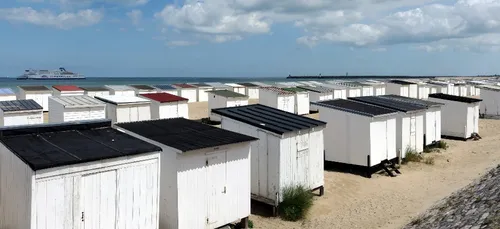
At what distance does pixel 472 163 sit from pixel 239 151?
46.4 ft

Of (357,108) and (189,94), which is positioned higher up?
(189,94)

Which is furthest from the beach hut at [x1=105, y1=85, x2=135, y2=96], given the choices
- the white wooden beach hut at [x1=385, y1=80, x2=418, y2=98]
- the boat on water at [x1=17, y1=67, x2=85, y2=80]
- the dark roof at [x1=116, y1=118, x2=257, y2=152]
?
the boat on water at [x1=17, y1=67, x2=85, y2=80]

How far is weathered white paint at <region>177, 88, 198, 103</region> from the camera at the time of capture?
4444 cm

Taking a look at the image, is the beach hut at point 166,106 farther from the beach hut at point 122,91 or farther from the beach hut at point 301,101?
the beach hut at point 122,91

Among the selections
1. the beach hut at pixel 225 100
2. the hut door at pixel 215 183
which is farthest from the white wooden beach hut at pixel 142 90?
the hut door at pixel 215 183

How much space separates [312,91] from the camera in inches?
1464

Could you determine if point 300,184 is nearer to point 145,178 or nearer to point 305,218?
point 305,218

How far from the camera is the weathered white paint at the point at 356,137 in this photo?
1684cm

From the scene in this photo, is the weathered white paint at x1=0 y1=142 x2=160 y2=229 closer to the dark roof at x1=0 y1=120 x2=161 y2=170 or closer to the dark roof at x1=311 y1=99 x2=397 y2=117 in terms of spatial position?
the dark roof at x1=0 y1=120 x2=161 y2=170

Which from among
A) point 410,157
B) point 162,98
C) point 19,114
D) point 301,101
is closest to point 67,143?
point 19,114

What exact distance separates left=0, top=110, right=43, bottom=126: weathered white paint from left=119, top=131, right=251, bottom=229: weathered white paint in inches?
435

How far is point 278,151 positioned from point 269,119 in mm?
1657

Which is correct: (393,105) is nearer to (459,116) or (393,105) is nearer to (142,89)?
(459,116)

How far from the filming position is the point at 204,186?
32.6 feet
